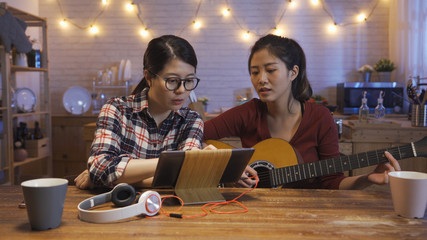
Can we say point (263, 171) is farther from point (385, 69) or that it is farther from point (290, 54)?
point (385, 69)

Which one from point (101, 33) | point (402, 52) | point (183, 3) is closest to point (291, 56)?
point (402, 52)

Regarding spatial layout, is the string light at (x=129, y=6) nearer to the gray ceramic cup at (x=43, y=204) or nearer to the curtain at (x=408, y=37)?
the curtain at (x=408, y=37)

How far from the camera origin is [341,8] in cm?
538

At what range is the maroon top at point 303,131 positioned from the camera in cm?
189

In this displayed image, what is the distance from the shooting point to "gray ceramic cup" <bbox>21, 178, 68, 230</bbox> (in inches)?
36.7

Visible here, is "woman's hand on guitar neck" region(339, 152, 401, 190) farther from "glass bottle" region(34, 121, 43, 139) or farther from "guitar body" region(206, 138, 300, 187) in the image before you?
"glass bottle" region(34, 121, 43, 139)

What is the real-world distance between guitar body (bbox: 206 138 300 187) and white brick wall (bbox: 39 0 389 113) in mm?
3698

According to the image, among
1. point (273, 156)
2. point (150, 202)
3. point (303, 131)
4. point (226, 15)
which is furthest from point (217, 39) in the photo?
point (150, 202)

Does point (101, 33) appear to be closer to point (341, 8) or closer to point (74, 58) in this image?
point (74, 58)

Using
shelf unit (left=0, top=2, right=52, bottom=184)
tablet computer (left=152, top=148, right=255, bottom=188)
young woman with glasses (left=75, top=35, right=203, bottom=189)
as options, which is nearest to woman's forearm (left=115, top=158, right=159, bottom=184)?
young woman with glasses (left=75, top=35, right=203, bottom=189)

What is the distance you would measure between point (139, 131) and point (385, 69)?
4.12m

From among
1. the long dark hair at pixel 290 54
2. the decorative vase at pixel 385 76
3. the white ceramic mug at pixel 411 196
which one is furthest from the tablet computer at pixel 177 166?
the decorative vase at pixel 385 76

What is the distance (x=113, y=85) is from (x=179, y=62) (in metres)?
4.12

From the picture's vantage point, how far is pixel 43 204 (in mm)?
938
